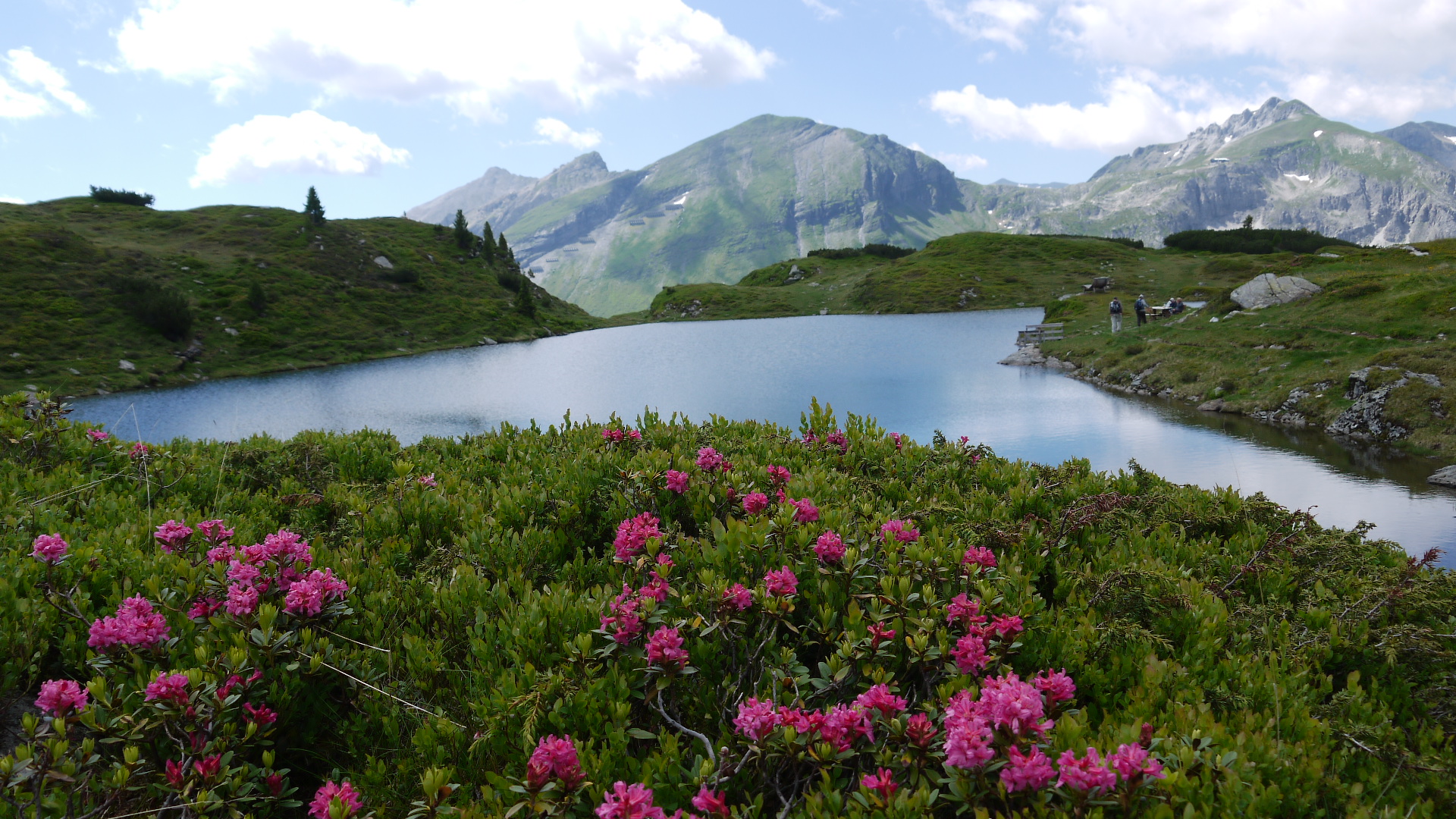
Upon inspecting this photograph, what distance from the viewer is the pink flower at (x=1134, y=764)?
2656 mm

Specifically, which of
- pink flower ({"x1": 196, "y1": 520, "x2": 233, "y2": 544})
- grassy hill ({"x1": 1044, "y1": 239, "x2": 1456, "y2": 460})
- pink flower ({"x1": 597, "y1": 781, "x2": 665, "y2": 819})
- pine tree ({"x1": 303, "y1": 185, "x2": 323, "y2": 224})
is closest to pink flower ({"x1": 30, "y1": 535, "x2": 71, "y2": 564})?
pink flower ({"x1": 196, "y1": 520, "x2": 233, "y2": 544})

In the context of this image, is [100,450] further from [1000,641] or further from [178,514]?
[1000,641]

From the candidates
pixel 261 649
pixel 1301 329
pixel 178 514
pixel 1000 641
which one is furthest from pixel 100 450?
pixel 1301 329

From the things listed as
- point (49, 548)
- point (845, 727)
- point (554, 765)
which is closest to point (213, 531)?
point (49, 548)

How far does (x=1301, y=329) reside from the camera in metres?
26.1

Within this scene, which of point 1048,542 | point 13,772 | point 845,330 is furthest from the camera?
point 845,330

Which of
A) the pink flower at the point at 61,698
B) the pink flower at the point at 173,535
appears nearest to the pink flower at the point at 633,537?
the pink flower at the point at 61,698

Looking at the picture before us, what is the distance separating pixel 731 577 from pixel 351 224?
123 metres

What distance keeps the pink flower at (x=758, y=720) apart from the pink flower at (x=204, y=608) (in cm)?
401

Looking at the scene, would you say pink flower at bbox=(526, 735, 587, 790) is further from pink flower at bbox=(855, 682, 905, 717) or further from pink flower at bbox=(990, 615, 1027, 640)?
pink flower at bbox=(990, 615, 1027, 640)

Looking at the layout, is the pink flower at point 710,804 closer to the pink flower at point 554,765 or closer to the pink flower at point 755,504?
the pink flower at point 554,765

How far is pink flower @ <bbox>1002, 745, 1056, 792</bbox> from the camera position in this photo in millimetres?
2668

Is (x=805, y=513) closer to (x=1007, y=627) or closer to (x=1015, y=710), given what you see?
(x=1007, y=627)

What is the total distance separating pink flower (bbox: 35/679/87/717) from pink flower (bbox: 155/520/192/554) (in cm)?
202
